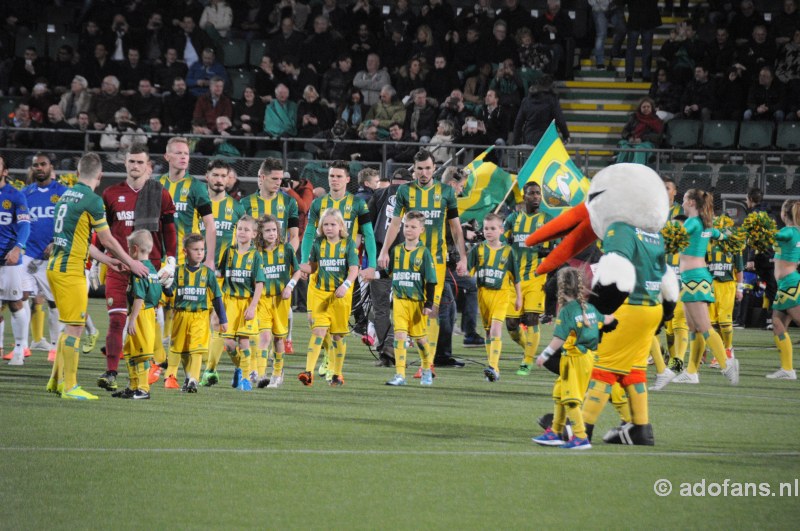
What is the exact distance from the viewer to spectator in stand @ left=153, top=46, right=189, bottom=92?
76.3ft

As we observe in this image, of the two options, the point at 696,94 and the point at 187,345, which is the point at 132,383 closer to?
the point at 187,345

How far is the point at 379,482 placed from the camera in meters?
6.61

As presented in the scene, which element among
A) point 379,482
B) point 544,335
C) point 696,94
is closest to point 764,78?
point 696,94

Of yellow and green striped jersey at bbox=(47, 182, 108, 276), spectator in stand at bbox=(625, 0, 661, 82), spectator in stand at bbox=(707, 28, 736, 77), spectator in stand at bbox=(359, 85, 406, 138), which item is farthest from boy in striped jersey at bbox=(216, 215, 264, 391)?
spectator in stand at bbox=(625, 0, 661, 82)

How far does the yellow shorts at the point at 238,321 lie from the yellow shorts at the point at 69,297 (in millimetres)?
1579

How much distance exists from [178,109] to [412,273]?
A: 1207 cm

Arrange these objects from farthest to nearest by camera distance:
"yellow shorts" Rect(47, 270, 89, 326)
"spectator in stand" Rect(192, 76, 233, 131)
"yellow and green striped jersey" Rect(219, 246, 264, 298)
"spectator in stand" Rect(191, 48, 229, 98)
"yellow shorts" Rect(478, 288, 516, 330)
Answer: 1. "spectator in stand" Rect(191, 48, 229, 98)
2. "spectator in stand" Rect(192, 76, 233, 131)
3. "yellow shorts" Rect(478, 288, 516, 330)
4. "yellow and green striped jersey" Rect(219, 246, 264, 298)
5. "yellow shorts" Rect(47, 270, 89, 326)

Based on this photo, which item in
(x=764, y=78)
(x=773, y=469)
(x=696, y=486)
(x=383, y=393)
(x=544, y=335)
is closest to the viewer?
(x=696, y=486)

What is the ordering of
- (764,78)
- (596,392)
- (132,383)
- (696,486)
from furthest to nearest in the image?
A: (764,78) < (132,383) < (596,392) < (696,486)

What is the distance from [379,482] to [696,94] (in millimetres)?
17777

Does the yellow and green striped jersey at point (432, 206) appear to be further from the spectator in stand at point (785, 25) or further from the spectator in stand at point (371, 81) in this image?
the spectator in stand at point (785, 25)

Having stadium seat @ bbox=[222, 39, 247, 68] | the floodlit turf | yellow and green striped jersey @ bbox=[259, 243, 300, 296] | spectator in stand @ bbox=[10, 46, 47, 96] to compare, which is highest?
stadium seat @ bbox=[222, 39, 247, 68]

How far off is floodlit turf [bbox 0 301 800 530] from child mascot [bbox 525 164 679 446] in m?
0.37

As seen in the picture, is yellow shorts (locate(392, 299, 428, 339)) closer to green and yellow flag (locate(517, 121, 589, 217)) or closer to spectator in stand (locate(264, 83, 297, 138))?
green and yellow flag (locate(517, 121, 589, 217))
